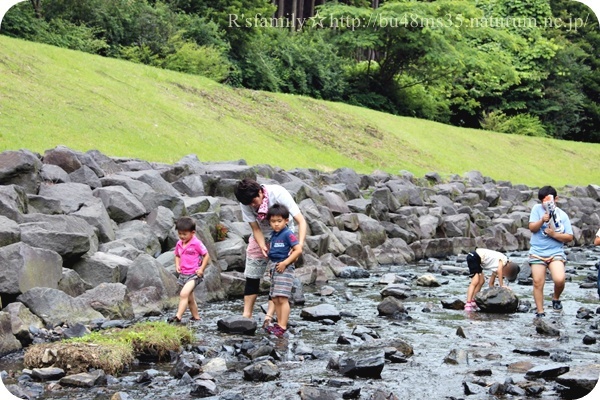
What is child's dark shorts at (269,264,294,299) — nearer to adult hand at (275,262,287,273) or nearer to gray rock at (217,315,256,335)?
adult hand at (275,262,287,273)

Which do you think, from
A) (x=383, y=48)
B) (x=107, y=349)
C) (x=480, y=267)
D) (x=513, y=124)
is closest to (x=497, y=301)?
(x=480, y=267)

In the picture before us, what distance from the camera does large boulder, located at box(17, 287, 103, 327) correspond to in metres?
9.90

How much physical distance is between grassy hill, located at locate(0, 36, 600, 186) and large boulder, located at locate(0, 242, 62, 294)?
26.5 feet

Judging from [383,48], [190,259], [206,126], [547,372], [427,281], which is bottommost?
[427,281]

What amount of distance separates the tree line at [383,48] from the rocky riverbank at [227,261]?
13.1m

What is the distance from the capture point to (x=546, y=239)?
1212 centimetres

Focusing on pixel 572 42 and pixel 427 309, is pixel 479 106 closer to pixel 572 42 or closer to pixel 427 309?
pixel 572 42

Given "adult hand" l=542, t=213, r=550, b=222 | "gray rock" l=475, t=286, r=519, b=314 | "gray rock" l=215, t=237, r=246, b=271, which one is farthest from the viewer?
"gray rock" l=215, t=237, r=246, b=271

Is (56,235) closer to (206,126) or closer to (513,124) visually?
(206,126)

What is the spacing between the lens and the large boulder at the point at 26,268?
32.5 ft

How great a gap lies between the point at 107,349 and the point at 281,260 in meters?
2.67

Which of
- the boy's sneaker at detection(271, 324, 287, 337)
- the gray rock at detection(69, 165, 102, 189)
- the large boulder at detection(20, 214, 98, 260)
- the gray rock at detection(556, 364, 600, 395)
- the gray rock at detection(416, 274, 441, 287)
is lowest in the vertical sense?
A: the gray rock at detection(416, 274, 441, 287)

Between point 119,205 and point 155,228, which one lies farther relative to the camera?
point 119,205

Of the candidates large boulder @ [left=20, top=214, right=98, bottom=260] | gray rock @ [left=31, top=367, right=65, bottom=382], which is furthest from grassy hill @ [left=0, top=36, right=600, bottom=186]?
gray rock @ [left=31, top=367, right=65, bottom=382]
